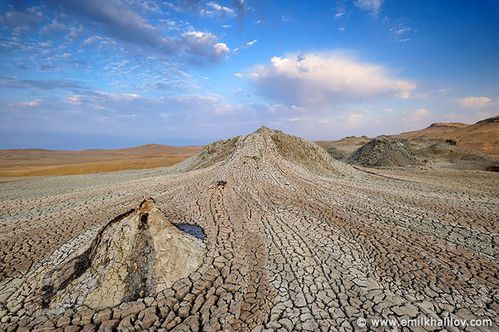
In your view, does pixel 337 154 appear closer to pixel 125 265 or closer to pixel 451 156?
pixel 451 156

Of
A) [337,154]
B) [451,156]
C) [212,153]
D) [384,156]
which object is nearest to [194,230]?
[212,153]

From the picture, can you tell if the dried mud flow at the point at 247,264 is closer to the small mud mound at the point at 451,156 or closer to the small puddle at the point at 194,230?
the small puddle at the point at 194,230

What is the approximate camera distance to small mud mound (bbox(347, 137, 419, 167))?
24781mm

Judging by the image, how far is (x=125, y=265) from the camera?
4.94 meters

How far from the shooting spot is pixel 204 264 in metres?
5.49

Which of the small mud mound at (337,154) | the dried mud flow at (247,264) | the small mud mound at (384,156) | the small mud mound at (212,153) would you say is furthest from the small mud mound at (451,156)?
the small mud mound at (212,153)

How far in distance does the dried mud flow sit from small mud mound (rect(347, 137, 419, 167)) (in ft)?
51.1

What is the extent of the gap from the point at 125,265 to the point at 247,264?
2313 mm

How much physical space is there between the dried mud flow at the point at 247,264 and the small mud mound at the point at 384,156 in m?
15.6

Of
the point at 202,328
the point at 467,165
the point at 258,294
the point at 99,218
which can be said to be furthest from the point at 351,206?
the point at 467,165

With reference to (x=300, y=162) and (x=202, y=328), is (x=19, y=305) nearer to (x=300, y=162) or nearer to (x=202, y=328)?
(x=202, y=328)

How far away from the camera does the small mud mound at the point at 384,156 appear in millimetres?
24781

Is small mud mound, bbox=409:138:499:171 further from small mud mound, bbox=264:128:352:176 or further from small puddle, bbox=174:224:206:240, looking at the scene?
small puddle, bbox=174:224:206:240

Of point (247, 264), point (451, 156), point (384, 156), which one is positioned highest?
point (384, 156)
